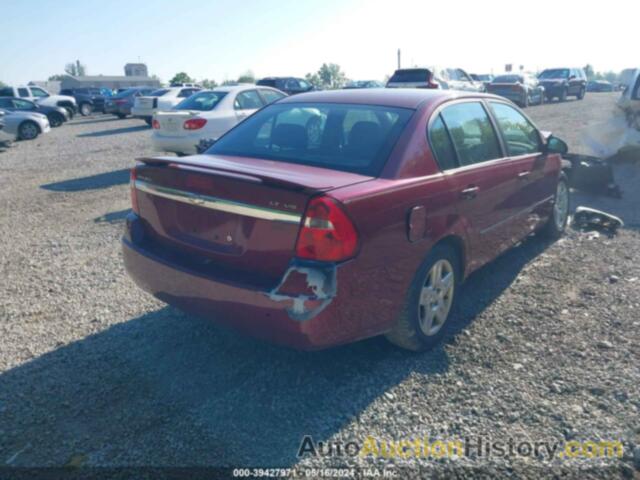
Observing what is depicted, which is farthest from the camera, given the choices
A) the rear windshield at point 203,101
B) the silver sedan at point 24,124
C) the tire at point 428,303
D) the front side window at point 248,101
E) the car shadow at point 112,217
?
the silver sedan at point 24,124

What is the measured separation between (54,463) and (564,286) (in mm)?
4111

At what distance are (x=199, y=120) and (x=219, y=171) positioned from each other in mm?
7008

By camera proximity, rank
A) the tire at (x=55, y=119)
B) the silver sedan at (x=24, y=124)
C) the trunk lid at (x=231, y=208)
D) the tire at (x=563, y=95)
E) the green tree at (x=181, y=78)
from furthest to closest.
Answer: the green tree at (x=181, y=78) → the tire at (x=563, y=95) → the tire at (x=55, y=119) → the silver sedan at (x=24, y=124) → the trunk lid at (x=231, y=208)

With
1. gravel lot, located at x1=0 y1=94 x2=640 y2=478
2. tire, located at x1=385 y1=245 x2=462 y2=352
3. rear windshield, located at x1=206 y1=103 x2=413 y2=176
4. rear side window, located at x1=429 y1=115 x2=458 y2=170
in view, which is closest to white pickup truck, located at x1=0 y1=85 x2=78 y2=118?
gravel lot, located at x1=0 y1=94 x2=640 y2=478

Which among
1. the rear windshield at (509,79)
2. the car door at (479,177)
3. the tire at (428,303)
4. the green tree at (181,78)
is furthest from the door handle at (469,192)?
the green tree at (181,78)

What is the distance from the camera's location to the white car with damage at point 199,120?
9656 mm

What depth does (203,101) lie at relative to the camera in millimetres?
10609

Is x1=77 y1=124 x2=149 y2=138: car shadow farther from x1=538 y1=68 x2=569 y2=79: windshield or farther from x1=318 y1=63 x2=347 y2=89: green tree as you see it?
x1=318 y1=63 x2=347 y2=89: green tree

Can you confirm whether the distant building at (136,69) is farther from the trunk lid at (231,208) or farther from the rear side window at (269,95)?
the trunk lid at (231,208)

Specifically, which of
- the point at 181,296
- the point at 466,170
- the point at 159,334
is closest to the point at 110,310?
the point at 159,334

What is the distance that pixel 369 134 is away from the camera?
3.46 meters

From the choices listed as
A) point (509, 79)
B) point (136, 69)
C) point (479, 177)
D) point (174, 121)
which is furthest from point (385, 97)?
point (136, 69)

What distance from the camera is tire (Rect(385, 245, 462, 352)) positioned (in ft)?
10.8

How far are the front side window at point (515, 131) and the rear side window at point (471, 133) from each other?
233 millimetres
